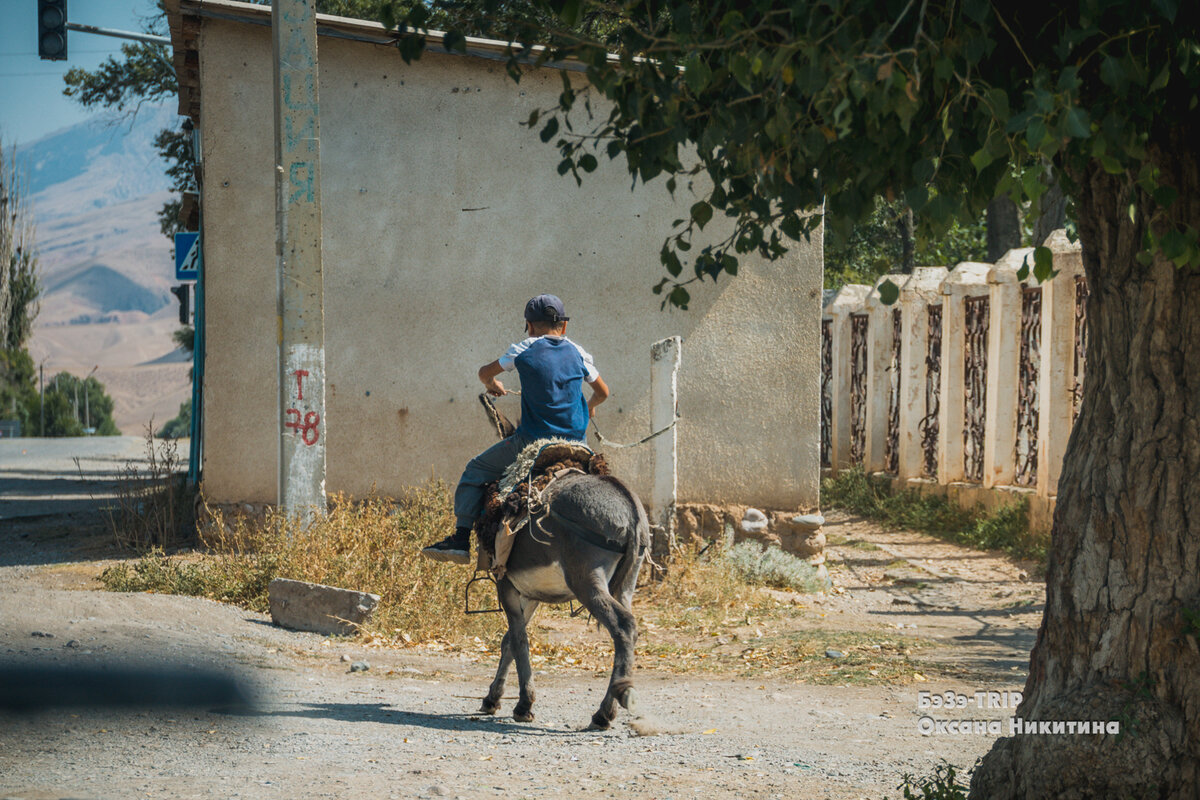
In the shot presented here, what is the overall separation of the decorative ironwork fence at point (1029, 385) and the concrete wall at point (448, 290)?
10.1 feet

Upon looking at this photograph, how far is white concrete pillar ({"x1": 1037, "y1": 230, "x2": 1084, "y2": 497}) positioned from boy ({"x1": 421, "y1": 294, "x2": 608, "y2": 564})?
6808 mm

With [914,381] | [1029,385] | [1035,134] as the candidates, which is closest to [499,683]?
[1035,134]

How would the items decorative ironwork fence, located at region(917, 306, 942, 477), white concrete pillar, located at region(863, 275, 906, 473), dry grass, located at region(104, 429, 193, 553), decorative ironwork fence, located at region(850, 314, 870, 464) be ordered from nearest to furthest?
dry grass, located at region(104, 429, 193, 553), decorative ironwork fence, located at region(917, 306, 942, 477), white concrete pillar, located at region(863, 275, 906, 473), decorative ironwork fence, located at region(850, 314, 870, 464)

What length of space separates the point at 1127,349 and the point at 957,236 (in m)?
18.6

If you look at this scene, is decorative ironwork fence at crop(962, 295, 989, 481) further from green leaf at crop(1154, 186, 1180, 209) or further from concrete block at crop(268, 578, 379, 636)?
green leaf at crop(1154, 186, 1180, 209)

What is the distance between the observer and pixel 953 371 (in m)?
14.2

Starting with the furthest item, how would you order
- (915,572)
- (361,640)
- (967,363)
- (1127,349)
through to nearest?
(967,363), (915,572), (361,640), (1127,349)

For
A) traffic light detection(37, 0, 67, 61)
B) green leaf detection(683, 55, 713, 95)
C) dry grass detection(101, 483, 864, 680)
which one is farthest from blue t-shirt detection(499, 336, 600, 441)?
traffic light detection(37, 0, 67, 61)

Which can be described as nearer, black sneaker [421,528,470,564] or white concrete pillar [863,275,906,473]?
black sneaker [421,528,470,564]

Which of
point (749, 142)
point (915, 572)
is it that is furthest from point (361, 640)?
point (915, 572)

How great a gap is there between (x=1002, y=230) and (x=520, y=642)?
14.6 metres

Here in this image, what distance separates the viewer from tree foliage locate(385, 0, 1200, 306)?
2924 mm

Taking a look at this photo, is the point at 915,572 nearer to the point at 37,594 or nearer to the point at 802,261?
the point at 802,261

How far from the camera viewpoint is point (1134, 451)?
3.88 m
